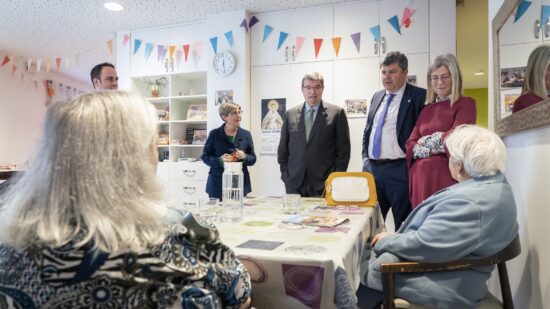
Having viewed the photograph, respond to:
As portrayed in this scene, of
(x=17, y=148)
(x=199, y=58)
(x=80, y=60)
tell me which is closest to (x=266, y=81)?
(x=199, y=58)

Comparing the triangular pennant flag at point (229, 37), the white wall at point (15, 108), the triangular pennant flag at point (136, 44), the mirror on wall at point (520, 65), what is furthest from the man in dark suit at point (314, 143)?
the white wall at point (15, 108)

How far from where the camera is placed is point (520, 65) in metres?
1.82

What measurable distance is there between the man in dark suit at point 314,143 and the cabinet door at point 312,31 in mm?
→ 1292

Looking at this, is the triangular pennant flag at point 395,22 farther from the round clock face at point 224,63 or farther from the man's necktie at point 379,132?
the round clock face at point 224,63

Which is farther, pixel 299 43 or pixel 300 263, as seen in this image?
pixel 299 43

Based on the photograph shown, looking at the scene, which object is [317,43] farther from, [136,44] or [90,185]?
[90,185]

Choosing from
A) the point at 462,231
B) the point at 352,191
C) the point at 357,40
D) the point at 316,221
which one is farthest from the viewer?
the point at 357,40

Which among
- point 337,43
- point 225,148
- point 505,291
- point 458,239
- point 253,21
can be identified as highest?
point 253,21

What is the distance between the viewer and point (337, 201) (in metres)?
2.04

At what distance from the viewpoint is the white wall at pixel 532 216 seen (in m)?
1.44

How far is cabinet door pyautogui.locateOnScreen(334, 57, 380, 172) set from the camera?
3.87 m

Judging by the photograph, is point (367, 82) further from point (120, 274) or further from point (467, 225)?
point (120, 274)

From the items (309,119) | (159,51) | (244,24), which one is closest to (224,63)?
(244,24)

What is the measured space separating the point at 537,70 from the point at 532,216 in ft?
1.99
